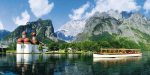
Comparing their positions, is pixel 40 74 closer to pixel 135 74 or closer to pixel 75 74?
pixel 75 74

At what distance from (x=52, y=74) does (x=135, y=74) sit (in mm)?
23447

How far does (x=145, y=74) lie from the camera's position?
83.1 metres

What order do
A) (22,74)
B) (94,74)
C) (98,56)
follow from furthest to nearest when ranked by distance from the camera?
(98,56) → (94,74) → (22,74)

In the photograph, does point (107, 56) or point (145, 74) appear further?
point (107, 56)

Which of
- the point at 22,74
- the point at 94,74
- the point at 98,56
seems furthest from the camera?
the point at 98,56

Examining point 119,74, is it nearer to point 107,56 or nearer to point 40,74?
point 40,74

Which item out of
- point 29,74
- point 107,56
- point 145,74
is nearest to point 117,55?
point 107,56

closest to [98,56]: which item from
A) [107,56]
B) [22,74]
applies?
[107,56]

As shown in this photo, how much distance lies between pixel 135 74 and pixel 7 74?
3537 centimetres

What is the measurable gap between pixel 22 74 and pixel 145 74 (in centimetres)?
3415

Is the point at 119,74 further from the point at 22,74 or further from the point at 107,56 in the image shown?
the point at 107,56

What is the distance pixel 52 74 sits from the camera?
261 ft

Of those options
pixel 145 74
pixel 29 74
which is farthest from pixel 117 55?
pixel 29 74

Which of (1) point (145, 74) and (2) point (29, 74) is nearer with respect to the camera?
(2) point (29, 74)
